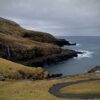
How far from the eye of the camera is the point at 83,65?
16088 cm

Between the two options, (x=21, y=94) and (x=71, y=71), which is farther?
(x=71, y=71)

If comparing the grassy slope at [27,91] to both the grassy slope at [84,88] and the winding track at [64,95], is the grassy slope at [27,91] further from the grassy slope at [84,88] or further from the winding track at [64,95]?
the grassy slope at [84,88]

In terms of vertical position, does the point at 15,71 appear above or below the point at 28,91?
above

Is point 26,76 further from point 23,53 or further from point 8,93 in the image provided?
point 23,53

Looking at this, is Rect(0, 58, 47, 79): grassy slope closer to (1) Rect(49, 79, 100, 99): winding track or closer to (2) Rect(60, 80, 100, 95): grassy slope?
(1) Rect(49, 79, 100, 99): winding track

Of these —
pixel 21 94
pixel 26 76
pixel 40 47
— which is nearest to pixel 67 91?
pixel 21 94

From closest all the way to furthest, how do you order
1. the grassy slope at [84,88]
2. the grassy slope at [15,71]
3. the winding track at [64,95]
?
the winding track at [64,95]
the grassy slope at [84,88]
the grassy slope at [15,71]

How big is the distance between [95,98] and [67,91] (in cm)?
848

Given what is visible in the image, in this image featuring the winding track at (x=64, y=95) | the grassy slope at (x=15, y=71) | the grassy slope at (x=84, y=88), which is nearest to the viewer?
the winding track at (x=64, y=95)

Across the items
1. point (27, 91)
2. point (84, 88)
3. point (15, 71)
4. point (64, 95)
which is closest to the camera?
point (64, 95)

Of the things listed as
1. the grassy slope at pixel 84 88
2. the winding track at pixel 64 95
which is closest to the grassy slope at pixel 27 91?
the winding track at pixel 64 95

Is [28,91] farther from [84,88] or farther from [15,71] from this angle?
[15,71]

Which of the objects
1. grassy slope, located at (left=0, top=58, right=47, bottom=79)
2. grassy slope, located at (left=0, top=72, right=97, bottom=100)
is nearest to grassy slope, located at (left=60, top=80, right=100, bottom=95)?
grassy slope, located at (left=0, top=72, right=97, bottom=100)

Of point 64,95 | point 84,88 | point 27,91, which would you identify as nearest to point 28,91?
point 27,91
